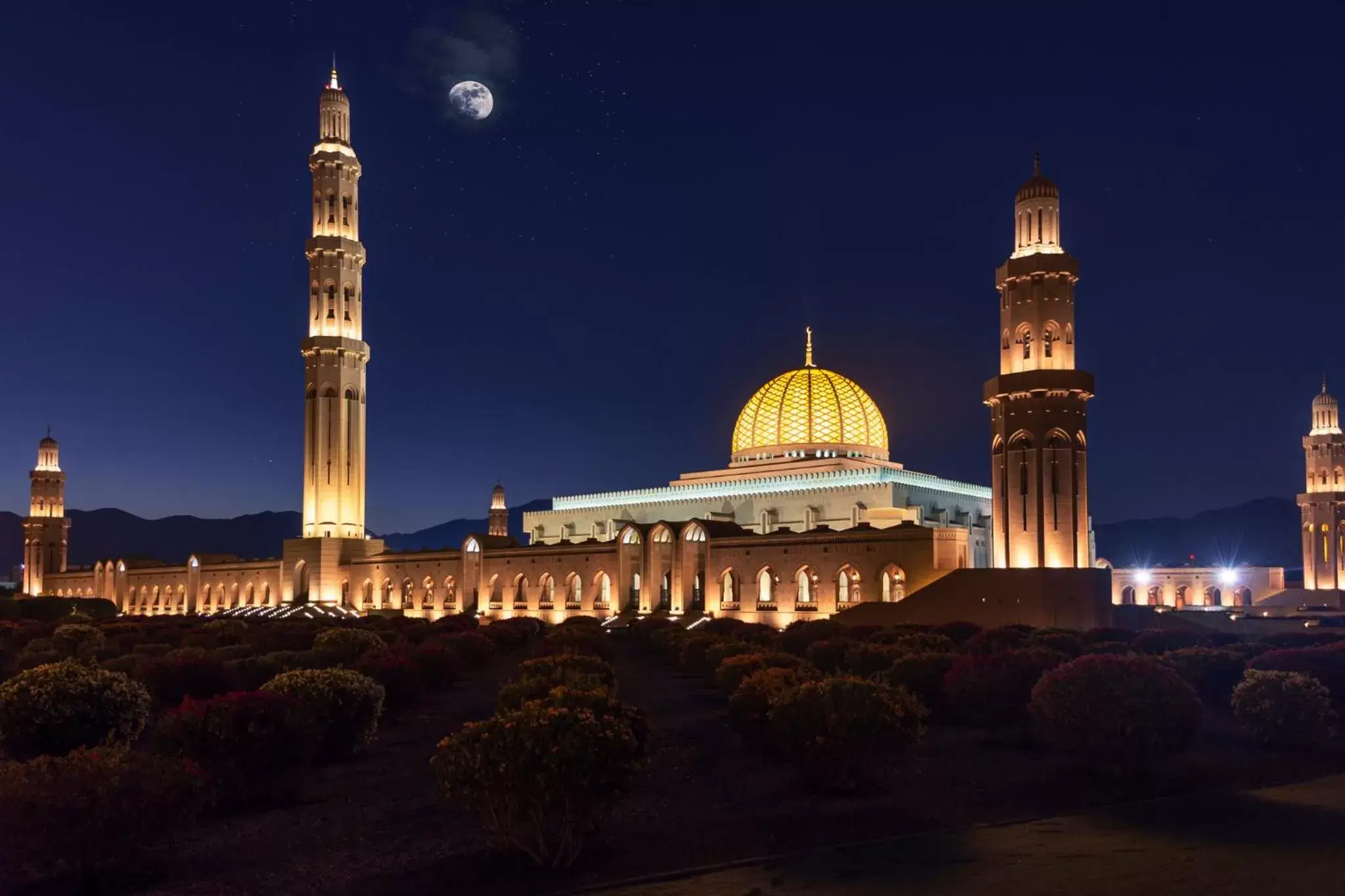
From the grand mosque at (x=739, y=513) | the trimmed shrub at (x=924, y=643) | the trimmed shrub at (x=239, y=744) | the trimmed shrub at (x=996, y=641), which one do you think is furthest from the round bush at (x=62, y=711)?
the grand mosque at (x=739, y=513)

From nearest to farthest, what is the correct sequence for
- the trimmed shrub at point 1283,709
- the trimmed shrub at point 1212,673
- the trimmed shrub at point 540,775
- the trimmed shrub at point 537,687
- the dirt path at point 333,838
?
the dirt path at point 333,838 → the trimmed shrub at point 540,775 → the trimmed shrub at point 537,687 → the trimmed shrub at point 1283,709 → the trimmed shrub at point 1212,673

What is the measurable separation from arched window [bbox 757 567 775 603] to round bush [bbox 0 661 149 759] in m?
27.8

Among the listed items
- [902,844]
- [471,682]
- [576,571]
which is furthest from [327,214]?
[902,844]

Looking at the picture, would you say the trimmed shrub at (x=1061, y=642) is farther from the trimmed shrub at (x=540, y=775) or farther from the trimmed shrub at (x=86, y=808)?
the trimmed shrub at (x=86, y=808)

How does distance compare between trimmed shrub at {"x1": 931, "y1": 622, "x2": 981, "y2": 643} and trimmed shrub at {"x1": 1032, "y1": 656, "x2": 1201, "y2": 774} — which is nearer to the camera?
trimmed shrub at {"x1": 1032, "y1": 656, "x2": 1201, "y2": 774}

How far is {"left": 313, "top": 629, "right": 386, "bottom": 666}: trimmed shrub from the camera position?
751 inches

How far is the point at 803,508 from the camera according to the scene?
155ft

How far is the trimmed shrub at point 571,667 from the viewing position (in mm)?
15148

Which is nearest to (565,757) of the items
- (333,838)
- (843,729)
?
(333,838)

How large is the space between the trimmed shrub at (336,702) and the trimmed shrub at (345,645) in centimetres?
597

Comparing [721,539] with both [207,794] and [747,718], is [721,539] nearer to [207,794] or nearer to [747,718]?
[747,718]

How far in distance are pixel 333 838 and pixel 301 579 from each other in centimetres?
4700

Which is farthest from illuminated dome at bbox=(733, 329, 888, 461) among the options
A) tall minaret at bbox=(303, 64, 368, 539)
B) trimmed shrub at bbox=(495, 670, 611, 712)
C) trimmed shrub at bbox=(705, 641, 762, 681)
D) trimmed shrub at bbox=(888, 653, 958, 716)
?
trimmed shrub at bbox=(495, 670, 611, 712)

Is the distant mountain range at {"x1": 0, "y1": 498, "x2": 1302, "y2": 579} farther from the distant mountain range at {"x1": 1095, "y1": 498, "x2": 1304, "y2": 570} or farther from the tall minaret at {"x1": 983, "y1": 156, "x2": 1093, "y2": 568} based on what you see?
the tall minaret at {"x1": 983, "y1": 156, "x2": 1093, "y2": 568}
